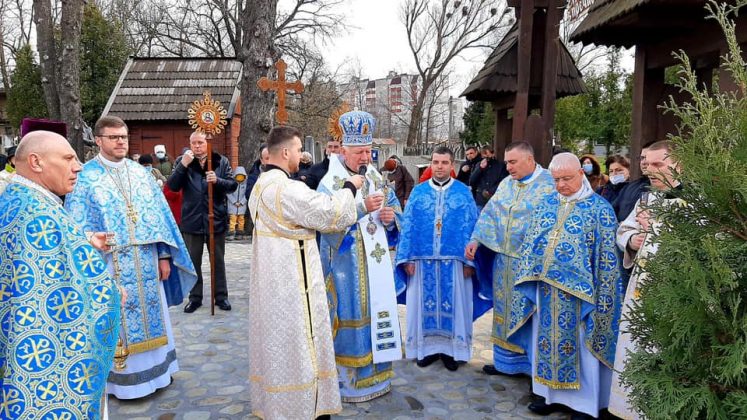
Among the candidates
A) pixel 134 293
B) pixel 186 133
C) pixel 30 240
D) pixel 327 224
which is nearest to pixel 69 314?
pixel 30 240

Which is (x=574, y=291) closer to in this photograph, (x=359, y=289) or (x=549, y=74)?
(x=359, y=289)

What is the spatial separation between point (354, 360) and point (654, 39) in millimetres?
4896

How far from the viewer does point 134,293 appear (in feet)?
13.6

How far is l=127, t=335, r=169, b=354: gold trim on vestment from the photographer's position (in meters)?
4.10

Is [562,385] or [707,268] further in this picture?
[562,385]

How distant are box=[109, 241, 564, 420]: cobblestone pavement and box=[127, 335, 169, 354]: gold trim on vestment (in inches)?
14.8

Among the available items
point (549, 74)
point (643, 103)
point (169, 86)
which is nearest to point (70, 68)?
point (169, 86)

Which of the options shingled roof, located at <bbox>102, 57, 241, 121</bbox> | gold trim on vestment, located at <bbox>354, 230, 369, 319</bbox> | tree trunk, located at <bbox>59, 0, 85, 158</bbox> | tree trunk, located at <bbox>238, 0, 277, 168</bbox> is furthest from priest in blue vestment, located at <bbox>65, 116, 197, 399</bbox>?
shingled roof, located at <bbox>102, 57, 241, 121</bbox>

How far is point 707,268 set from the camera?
172 cm

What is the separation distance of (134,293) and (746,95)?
3.93 metres

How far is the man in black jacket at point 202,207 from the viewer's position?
6324 mm

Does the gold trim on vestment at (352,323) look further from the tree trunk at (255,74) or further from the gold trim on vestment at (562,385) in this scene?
the tree trunk at (255,74)

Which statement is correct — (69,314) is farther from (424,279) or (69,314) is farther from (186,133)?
(186,133)

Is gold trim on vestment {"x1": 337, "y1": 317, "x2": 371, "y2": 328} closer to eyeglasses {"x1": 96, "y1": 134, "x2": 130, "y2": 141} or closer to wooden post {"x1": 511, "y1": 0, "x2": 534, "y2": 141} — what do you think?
eyeglasses {"x1": 96, "y1": 134, "x2": 130, "y2": 141}
